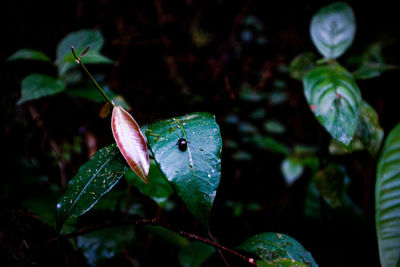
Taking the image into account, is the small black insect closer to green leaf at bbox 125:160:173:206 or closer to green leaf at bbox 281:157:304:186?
green leaf at bbox 125:160:173:206

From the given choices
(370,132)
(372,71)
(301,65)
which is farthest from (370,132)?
(301,65)

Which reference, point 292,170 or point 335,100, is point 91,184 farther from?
point 292,170

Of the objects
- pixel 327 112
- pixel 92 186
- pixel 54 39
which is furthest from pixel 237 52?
pixel 92 186

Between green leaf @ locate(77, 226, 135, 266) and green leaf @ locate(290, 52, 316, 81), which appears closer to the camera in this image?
green leaf @ locate(77, 226, 135, 266)

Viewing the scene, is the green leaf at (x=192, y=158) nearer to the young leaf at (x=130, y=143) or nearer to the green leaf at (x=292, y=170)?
the young leaf at (x=130, y=143)

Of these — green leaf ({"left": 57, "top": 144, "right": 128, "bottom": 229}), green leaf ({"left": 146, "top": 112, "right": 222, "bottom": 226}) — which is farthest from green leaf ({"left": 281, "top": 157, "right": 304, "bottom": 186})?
green leaf ({"left": 57, "top": 144, "right": 128, "bottom": 229})

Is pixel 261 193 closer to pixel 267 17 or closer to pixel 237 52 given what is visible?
pixel 237 52

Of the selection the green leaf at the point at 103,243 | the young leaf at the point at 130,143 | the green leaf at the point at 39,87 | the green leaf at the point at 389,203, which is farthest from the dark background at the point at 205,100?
the young leaf at the point at 130,143
